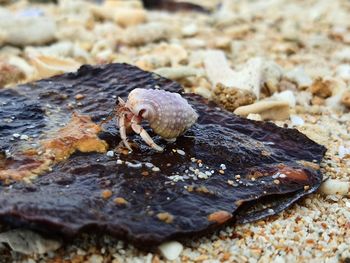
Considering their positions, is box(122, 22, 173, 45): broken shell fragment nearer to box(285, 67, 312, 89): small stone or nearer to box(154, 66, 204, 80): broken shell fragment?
box(154, 66, 204, 80): broken shell fragment

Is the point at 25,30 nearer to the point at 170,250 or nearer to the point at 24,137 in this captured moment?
the point at 24,137

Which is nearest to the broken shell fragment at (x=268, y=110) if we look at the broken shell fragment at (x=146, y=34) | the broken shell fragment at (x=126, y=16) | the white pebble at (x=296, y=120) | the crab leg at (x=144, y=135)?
the white pebble at (x=296, y=120)

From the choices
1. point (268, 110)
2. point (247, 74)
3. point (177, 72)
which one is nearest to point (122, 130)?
point (268, 110)

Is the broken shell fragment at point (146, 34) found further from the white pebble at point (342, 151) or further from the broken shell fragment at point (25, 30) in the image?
the white pebble at point (342, 151)

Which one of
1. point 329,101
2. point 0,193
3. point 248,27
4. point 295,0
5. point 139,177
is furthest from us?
point 295,0

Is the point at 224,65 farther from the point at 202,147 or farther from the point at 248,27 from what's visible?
the point at 248,27

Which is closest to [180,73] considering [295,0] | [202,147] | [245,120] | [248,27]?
[245,120]
